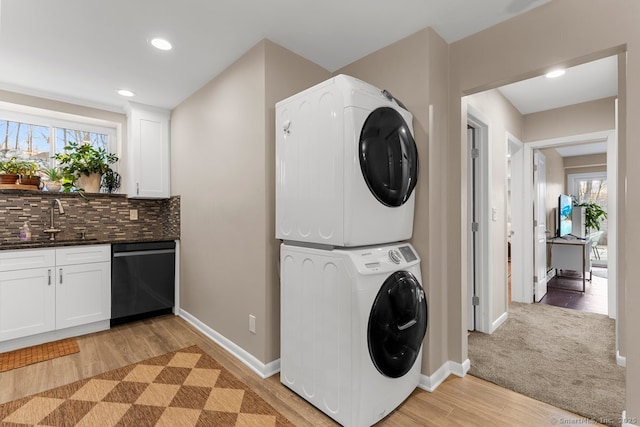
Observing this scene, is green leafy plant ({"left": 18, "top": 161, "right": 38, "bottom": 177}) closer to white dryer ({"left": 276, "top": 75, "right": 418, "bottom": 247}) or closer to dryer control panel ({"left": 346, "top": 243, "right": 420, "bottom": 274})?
white dryer ({"left": 276, "top": 75, "right": 418, "bottom": 247})

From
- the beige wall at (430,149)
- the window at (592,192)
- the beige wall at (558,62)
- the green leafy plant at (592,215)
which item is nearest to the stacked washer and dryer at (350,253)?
the beige wall at (430,149)

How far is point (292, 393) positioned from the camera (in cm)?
198

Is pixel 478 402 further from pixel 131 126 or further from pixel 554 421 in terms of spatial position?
pixel 131 126

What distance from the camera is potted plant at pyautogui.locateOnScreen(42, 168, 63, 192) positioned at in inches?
125

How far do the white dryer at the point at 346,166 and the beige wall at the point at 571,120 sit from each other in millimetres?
2867

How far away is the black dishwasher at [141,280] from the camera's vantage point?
122 inches

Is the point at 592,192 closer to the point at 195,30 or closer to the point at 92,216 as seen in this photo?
the point at 195,30

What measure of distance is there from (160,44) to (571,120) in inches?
171

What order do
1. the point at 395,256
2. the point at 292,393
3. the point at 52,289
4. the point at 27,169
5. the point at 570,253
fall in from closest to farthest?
the point at 395,256, the point at 292,393, the point at 52,289, the point at 27,169, the point at 570,253

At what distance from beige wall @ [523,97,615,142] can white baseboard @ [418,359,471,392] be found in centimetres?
309

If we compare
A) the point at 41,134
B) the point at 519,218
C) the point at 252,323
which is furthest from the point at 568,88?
the point at 41,134

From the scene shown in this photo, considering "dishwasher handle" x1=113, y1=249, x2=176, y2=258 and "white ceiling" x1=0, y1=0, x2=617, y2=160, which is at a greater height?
"white ceiling" x1=0, y1=0, x2=617, y2=160

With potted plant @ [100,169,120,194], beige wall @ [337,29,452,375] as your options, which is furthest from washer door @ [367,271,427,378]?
potted plant @ [100,169,120,194]

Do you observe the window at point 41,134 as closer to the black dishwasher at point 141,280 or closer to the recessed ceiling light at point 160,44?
the black dishwasher at point 141,280
